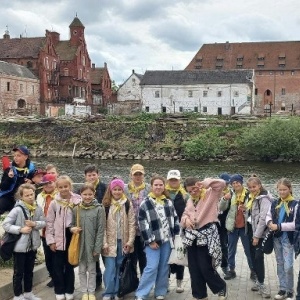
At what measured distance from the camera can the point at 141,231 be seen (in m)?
6.85

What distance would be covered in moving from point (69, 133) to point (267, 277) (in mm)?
49008

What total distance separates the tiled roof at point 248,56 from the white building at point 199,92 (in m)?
11.2

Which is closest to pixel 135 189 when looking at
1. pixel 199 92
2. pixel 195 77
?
pixel 199 92

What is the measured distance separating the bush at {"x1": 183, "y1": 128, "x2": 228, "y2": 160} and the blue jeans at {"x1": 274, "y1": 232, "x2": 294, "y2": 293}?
40.2 m

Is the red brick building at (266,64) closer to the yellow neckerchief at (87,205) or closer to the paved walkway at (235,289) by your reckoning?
the paved walkway at (235,289)

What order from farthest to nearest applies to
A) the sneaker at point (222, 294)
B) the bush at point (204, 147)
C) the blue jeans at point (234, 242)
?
the bush at point (204, 147), the blue jeans at point (234, 242), the sneaker at point (222, 294)

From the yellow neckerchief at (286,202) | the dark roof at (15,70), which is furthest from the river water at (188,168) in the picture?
the yellow neckerchief at (286,202)

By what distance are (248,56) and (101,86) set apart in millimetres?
26341

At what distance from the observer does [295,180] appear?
32500mm

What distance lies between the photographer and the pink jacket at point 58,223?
6.89m

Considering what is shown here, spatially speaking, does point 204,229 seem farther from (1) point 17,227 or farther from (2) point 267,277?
(1) point 17,227

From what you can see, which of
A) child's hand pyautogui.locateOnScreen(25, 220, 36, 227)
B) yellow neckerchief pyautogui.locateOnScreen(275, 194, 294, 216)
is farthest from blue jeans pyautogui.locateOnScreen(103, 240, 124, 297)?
yellow neckerchief pyautogui.locateOnScreen(275, 194, 294, 216)

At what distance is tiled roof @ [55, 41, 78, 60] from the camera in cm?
7444

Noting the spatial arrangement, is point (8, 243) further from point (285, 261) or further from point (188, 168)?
point (188, 168)
